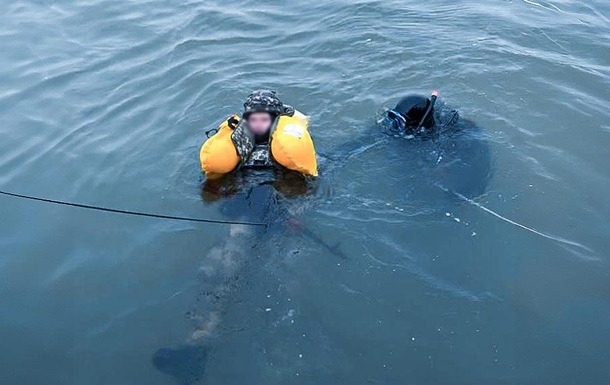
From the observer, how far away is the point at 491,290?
6.12 metres

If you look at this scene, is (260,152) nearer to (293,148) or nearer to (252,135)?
(252,135)

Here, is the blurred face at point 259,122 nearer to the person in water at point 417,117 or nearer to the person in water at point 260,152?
the person in water at point 260,152

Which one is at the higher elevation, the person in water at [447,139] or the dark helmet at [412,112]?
the dark helmet at [412,112]

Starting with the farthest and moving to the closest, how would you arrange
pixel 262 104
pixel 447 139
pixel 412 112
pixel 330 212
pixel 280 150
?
pixel 447 139
pixel 412 112
pixel 262 104
pixel 280 150
pixel 330 212

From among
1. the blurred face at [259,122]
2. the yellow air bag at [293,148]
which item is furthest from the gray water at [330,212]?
the blurred face at [259,122]

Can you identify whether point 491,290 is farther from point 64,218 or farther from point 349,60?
point 349,60

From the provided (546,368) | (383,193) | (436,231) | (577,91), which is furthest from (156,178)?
(577,91)

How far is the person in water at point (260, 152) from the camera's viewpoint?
288 inches

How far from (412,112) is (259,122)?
1.96 m

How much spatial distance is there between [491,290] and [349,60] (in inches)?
221

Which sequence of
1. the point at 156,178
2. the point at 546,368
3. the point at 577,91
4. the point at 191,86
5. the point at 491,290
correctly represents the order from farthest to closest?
the point at 191,86
the point at 577,91
the point at 156,178
the point at 491,290
the point at 546,368

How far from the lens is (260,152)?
25.1 ft

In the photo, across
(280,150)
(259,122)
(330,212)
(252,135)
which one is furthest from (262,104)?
(330,212)

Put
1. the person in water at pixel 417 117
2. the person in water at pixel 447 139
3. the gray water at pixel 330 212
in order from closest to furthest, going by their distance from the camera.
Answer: the gray water at pixel 330 212, the person in water at pixel 447 139, the person in water at pixel 417 117
